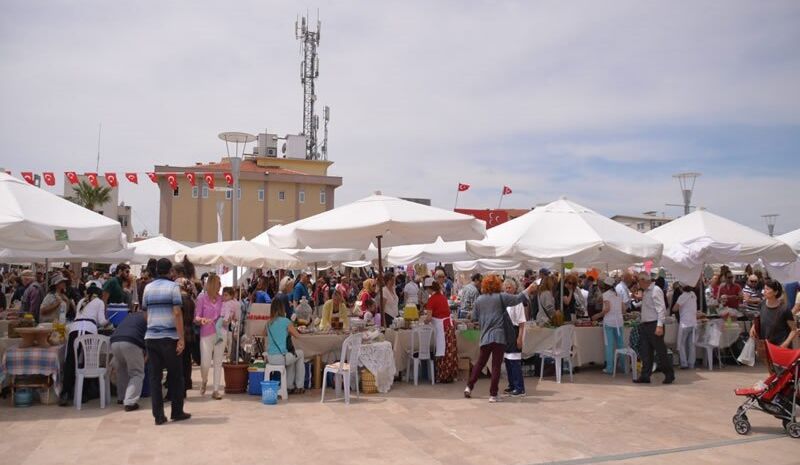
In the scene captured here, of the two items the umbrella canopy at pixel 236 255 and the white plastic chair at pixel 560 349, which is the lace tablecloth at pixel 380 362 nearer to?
the umbrella canopy at pixel 236 255

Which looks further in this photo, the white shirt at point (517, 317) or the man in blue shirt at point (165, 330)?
the white shirt at point (517, 317)

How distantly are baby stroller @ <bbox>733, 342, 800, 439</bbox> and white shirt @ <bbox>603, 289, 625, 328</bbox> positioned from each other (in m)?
3.86

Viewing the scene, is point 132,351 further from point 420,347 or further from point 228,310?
point 420,347

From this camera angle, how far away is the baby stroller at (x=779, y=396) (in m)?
6.88

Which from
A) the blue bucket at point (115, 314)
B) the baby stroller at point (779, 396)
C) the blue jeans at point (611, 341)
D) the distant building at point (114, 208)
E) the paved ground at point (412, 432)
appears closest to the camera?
the paved ground at point (412, 432)

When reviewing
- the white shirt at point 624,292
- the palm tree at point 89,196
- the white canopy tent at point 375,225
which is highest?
the palm tree at point 89,196

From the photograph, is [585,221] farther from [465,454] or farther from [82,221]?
[82,221]

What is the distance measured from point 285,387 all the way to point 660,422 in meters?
4.83

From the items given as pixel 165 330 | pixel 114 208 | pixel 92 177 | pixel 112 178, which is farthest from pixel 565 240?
pixel 114 208

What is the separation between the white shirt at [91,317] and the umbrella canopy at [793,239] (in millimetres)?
14812

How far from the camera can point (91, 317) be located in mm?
8508

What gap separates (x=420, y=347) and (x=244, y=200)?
138 ft

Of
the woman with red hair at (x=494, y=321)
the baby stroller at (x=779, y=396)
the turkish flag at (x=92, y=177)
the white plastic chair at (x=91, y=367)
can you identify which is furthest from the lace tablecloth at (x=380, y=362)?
the turkish flag at (x=92, y=177)

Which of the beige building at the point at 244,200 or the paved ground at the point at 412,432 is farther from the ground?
the beige building at the point at 244,200
